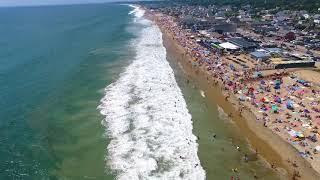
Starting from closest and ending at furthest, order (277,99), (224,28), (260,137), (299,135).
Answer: (299,135), (260,137), (277,99), (224,28)

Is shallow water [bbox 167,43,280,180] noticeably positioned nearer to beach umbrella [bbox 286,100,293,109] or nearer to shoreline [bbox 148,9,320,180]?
shoreline [bbox 148,9,320,180]

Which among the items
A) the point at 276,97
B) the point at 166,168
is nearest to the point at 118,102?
the point at 166,168

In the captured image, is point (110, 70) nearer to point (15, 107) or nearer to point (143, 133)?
point (15, 107)

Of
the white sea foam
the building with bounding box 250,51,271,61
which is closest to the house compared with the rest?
the building with bounding box 250,51,271,61

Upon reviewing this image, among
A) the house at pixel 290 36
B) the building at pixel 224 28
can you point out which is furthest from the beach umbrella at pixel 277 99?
the building at pixel 224 28

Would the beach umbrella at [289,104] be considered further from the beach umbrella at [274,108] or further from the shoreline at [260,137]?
the shoreline at [260,137]

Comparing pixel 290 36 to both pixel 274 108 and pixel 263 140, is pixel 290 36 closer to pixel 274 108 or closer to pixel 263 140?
pixel 274 108

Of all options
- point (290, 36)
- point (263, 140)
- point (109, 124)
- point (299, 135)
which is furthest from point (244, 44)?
point (109, 124)
